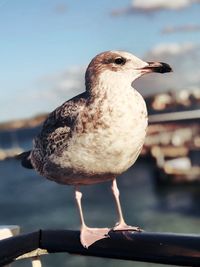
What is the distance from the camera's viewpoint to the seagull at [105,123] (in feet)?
4.31

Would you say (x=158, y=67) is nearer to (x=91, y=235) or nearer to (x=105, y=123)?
(x=105, y=123)

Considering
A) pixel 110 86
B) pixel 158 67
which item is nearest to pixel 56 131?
pixel 110 86

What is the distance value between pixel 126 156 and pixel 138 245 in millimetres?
279

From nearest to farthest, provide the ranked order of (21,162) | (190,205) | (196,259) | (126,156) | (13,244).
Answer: (196,259), (13,244), (126,156), (21,162), (190,205)

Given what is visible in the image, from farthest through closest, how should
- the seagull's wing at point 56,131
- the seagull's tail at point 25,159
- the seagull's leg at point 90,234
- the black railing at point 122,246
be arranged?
the seagull's tail at point 25,159
the seagull's wing at point 56,131
the seagull's leg at point 90,234
the black railing at point 122,246

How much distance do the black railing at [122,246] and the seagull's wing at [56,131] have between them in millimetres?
288

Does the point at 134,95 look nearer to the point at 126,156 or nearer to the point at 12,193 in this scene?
the point at 126,156

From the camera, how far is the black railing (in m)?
1.08

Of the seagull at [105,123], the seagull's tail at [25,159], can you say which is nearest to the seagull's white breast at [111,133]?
the seagull at [105,123]

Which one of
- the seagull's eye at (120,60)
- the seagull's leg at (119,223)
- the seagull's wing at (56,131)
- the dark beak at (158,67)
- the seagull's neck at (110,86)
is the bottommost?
the seagull's leg at (119,223)

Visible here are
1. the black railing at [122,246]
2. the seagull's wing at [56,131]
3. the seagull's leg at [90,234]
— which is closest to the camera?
the black railing at [122,246]

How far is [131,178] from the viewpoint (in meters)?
42.2

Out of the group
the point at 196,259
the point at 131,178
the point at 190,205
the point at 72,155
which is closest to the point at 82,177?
the point at 72,155

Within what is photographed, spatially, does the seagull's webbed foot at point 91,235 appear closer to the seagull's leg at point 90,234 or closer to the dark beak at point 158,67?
the seagull's leg at point 90,234
